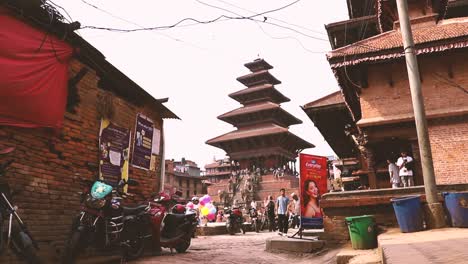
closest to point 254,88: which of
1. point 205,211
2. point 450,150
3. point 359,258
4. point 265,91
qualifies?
point 265,91

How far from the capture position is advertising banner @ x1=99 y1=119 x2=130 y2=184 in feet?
23.6

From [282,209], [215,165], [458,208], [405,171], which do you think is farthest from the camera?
[215,165]

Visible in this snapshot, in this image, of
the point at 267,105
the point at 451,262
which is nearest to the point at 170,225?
the point at 451,262

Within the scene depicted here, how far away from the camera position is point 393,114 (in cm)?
1205

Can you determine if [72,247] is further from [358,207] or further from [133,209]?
[358,207]

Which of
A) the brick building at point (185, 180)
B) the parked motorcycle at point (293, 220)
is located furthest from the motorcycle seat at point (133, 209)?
the brick building at point (185, 180)

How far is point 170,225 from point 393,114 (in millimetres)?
8463

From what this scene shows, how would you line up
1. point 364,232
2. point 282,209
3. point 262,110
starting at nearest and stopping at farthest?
point 364,232 → point 282,209 → point 262,110

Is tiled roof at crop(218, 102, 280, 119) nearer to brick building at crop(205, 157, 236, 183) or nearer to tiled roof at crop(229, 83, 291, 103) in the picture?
tiled roof at crop(229, 83, 291, 103)

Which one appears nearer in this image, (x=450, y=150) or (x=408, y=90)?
(x=450, y=150)

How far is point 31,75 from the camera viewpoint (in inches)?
221

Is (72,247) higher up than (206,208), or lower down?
lower down

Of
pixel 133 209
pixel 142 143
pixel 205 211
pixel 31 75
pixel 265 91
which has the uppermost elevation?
pixel 265 91

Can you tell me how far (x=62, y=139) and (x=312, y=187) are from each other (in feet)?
20.3
